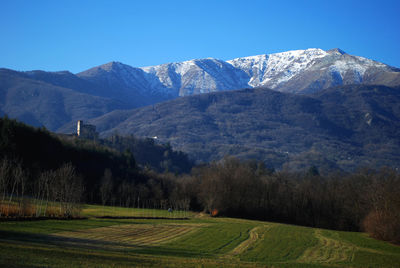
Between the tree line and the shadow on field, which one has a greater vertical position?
the tree line

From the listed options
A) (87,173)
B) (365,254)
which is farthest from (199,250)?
(87,173)

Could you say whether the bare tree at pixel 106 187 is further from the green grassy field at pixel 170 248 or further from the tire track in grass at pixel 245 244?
the tire track in grass at pixel 245 244

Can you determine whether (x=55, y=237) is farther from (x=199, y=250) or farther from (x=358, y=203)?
(x=358, y=203)

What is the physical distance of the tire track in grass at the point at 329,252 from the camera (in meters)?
44.7

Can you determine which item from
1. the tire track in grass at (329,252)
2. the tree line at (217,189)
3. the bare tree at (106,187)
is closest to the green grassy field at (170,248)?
the tire track in grass at (329,252)

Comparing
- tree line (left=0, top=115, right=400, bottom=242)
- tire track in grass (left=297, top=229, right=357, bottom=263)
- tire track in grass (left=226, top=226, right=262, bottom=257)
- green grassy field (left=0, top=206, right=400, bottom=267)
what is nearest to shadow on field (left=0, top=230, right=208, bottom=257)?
green grassy field (left=0, top=206, right=400, bottom=267)

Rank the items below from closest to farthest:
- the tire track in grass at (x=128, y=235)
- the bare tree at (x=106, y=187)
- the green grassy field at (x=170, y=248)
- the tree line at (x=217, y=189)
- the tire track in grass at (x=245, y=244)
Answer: the green grassy field at (x=170, y=248)
the tire track in grass at (x=245, y=244)
the tire track in grass at (x=128, y=235)
the tree line at (x=217, y=189)
the bare tree at (x=106, y=187)

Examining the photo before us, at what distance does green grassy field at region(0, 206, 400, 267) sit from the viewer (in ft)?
103

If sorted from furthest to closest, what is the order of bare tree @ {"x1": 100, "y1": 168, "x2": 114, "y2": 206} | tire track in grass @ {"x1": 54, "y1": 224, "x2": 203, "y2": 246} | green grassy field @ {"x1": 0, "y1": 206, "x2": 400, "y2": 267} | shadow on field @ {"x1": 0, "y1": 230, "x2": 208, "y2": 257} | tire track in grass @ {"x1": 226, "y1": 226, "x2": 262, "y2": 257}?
bare tree @ {"x1": 100, "y1": 168, "x2": 114, "y2": 206} → tire track in grass @ {"x1": 54, "y1": 224, "x2": 203, "y2": 246} → tire track in grass @ {"x1": 226, "y1": 226, "x2": 262, "y2": 257} → shadow on field @ {"x1": 0, "y1": 230, "x2": 208, "y2": 257} → green grassy field @ {"x1": 0, "y1": 206, "x2": 400, "y2": 267}

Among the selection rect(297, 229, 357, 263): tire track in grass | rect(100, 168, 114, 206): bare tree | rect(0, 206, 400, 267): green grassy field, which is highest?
rect(100, 168, 114, 206): bare tree

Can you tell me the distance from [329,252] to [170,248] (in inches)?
720

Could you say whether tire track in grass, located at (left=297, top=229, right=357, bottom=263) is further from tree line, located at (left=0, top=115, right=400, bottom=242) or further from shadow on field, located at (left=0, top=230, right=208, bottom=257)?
tree line, located at (left=0, top=115, right=400, bottom=242)

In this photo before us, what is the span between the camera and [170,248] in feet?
149

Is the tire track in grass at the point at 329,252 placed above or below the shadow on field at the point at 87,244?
below
